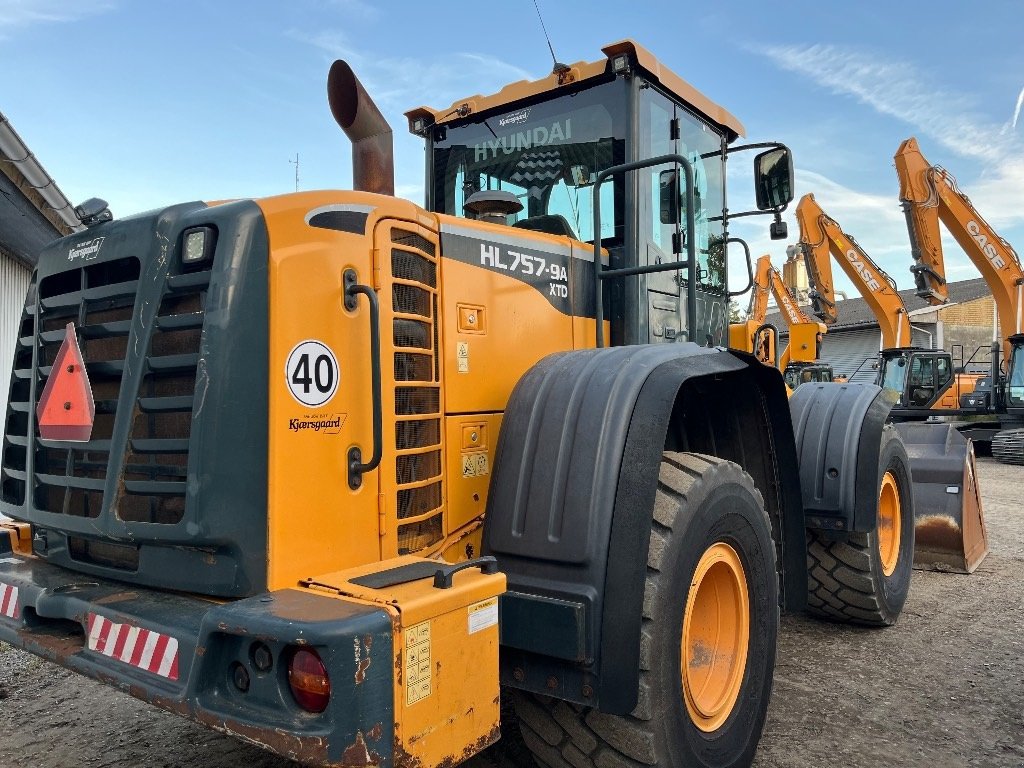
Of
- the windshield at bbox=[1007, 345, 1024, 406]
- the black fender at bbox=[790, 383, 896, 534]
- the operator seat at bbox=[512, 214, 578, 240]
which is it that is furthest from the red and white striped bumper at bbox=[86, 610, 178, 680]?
the windshield at bbox=[1007, 345, 1024, 406]

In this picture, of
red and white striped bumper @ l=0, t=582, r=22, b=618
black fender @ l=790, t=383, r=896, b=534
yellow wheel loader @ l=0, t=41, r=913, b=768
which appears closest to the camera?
yellow wheel loader @ l=0, t=41, r=913, b=768

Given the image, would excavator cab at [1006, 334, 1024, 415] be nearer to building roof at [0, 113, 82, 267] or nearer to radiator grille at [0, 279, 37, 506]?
building roof at [0, 113, 82, 267]

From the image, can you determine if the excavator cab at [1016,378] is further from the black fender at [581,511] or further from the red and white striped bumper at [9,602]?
the red and white striped bumper at [9,602]

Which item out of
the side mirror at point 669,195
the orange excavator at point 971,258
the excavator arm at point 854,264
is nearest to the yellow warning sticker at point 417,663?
the side mirror at point 669,195

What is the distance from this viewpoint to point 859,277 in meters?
18.2

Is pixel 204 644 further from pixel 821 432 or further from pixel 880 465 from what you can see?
pixel 880 465

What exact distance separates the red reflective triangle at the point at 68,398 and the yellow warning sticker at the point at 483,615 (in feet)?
4.23

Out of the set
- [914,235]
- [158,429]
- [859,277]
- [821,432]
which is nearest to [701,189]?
[821,432]

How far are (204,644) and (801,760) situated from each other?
229 centimetres

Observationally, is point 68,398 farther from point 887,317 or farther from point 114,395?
point 887,317

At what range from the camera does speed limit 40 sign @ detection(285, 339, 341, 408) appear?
219 centimetres

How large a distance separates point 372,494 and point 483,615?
1.61ft

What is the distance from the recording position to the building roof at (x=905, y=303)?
3556 cm

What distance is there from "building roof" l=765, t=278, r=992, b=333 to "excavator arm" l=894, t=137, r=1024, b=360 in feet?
53.8
